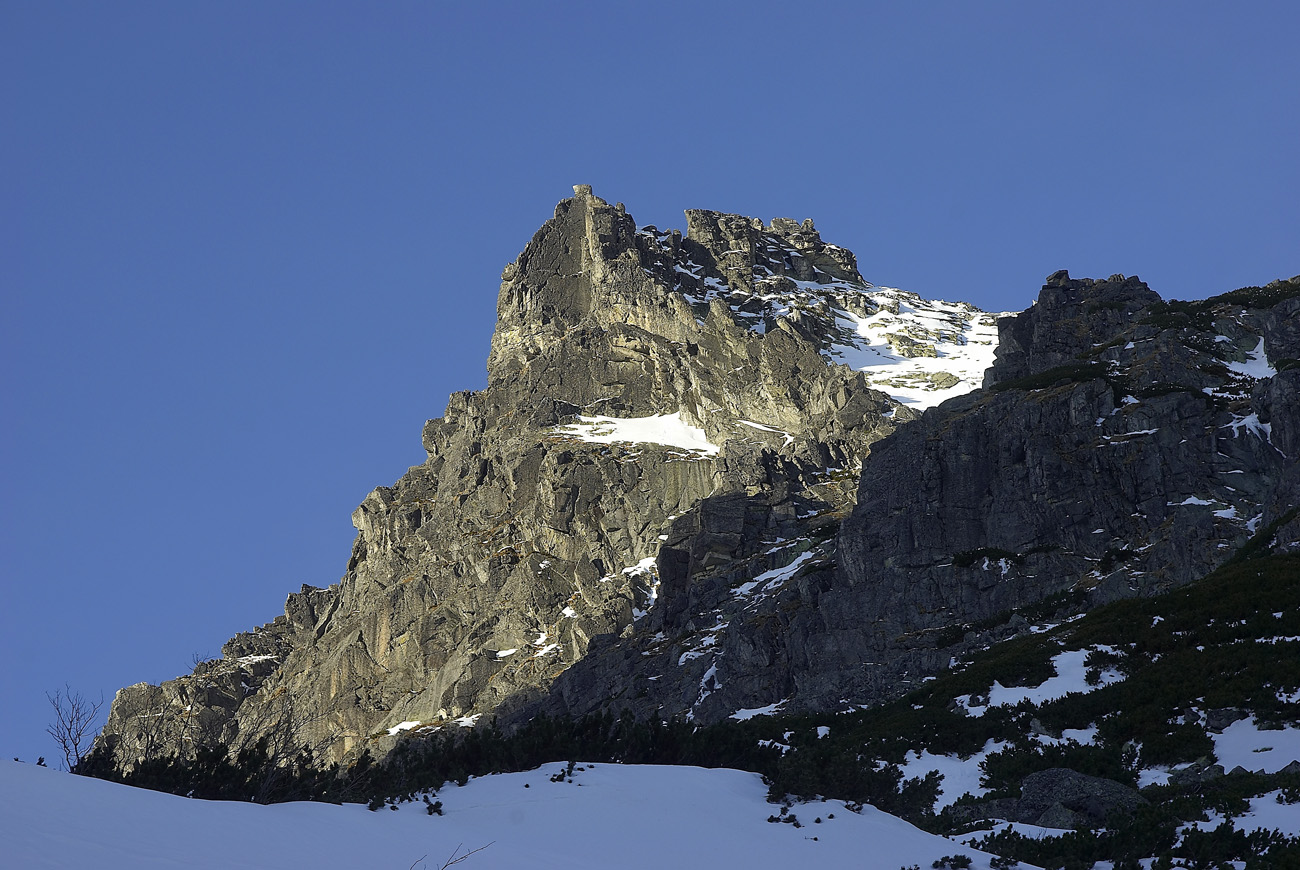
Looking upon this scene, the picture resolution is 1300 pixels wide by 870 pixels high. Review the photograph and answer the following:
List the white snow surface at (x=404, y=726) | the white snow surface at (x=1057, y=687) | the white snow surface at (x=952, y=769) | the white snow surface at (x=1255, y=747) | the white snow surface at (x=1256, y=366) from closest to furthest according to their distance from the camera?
1. the white snow surface at (x=1255, y=747)
2. the white snow surface at (x=952, y=769)
3. the white snow surface at (x=1057, y=687)
4. the white snow surface at (x=1256, y=366)
5. the white snow surface at (x=404, y=726)

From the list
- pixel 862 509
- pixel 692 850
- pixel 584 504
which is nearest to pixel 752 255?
pixel 584 504

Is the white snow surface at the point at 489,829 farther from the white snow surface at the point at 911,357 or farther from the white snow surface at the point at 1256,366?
the white snow surface at the point at 911,357

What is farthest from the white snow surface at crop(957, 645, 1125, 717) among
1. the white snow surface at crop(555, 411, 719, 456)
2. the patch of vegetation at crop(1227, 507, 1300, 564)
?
the white snow surface at crop(555, 411, 719, 456)

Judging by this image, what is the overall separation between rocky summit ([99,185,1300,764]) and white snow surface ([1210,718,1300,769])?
63.9 feet

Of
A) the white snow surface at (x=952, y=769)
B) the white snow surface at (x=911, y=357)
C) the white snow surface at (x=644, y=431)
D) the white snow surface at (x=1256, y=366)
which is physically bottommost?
the white snow surface at (x=952, y=769)

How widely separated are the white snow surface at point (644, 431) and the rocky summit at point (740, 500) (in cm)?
62

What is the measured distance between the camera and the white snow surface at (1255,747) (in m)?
26.8

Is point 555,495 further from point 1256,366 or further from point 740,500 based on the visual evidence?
point 1256,366

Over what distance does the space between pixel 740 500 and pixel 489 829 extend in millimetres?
86665

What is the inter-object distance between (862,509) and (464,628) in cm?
6247

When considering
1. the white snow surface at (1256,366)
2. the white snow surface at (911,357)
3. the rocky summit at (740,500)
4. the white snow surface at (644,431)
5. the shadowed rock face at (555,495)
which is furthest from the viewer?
the white snow surface at (911,357)

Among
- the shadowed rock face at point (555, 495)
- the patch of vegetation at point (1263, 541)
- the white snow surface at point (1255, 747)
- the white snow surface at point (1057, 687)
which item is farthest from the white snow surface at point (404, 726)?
the white snow surface at point (1255, 747)

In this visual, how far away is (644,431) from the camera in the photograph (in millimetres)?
148000

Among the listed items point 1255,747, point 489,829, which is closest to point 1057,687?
point 1255,747
